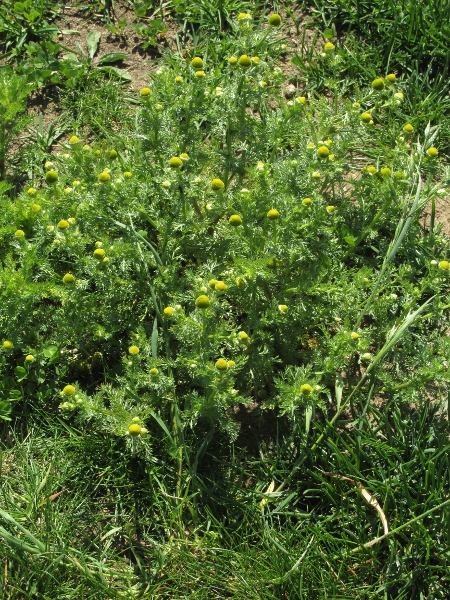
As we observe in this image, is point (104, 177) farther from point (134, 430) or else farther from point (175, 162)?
point (134, 430)

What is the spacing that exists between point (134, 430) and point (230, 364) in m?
0.42

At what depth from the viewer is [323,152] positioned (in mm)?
2611

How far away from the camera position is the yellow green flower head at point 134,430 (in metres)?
2.39

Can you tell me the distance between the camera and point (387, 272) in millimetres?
2795

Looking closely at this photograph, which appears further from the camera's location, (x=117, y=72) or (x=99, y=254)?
(x=117, y=72)

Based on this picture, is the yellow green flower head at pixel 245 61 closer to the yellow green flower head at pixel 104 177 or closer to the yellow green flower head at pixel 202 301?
the yellow green flower head at pixel 104 177

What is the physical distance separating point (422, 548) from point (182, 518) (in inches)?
36.3

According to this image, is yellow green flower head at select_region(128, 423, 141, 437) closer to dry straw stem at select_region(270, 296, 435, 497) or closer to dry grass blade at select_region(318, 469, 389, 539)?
dry straw stem at select_region(270, 296, 435, 497)

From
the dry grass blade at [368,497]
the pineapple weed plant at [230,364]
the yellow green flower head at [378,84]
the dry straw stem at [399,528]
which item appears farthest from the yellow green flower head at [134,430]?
the yellow green flower head at [378,84]

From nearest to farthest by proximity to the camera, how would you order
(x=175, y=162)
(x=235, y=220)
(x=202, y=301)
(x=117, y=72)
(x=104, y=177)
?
(x=202, y=301) → (x=235, y=220) → (x=175, y=162) → (x=104, y=177) → (x=117, y=72)

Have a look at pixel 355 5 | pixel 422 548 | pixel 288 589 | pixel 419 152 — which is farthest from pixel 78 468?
pixel 355 5

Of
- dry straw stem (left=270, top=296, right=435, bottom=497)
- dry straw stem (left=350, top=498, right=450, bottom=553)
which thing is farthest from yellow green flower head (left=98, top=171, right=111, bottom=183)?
dry straw stem (left=350, top=498, right=450, bottom=553)

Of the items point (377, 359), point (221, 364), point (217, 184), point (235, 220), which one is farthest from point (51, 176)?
point (377, 359)

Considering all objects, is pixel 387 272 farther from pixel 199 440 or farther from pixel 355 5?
pixel 355 5
